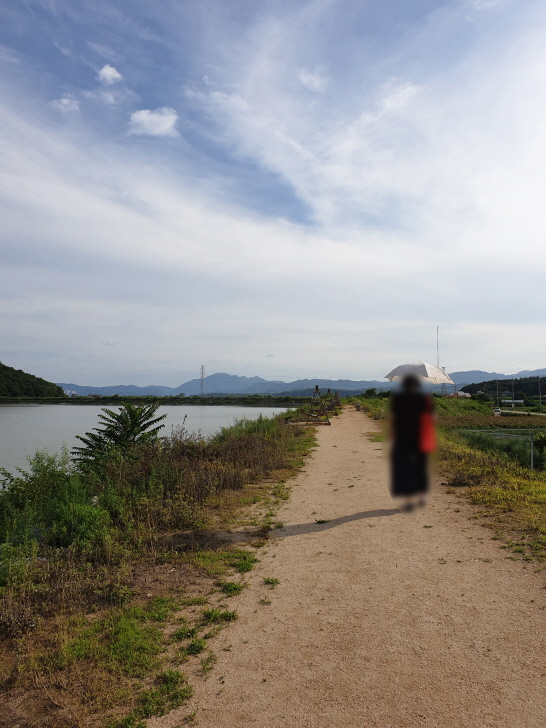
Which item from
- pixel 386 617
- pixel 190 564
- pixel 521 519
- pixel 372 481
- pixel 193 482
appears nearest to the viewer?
pixel 386 617

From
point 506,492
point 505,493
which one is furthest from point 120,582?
point 506,492

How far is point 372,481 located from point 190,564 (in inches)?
389

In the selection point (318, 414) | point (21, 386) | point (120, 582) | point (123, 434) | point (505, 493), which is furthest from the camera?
point (21, 386)

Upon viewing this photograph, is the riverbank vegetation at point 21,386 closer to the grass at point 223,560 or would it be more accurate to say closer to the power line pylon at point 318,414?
the power line pylon at point 318,414

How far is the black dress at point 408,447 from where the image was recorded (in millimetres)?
554

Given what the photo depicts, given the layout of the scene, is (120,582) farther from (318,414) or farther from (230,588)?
(318,414)

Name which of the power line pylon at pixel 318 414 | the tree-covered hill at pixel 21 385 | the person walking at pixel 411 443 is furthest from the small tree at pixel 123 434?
the tree-covered hill at pixel 21 385

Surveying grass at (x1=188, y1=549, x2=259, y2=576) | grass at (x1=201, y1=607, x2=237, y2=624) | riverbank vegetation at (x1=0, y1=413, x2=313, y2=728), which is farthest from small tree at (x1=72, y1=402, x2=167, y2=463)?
grass at (x1=201, y1=607, x2=237, y2=624)

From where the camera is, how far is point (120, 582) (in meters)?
10.2

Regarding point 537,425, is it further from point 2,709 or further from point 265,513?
point 2,709

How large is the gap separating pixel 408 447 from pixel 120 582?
36.2ft

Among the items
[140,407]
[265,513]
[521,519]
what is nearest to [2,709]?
[265,513]

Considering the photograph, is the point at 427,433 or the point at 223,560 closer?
the point at 427,433

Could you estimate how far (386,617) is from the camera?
9.27m
